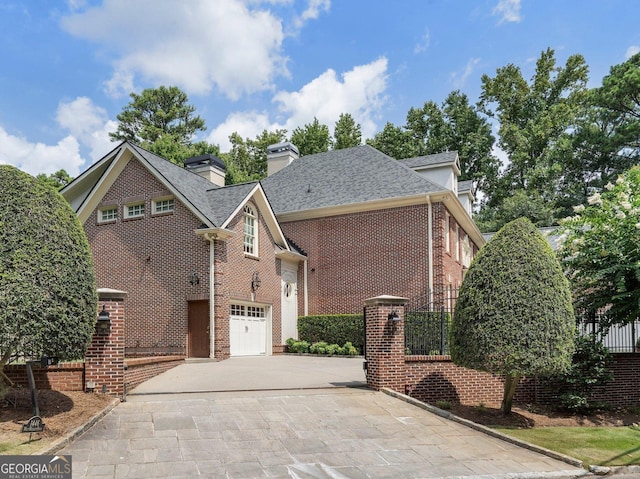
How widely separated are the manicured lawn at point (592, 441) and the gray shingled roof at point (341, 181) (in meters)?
12.3

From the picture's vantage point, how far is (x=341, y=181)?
82.4 ft

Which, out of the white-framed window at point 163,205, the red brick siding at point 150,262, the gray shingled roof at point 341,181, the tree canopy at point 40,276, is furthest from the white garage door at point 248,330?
the tree canopy at point 40,276

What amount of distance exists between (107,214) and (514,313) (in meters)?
15.8

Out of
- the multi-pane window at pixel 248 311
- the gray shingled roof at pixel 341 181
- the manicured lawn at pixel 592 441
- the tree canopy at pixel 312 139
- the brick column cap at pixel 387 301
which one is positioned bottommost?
the manicured lawn at pixel 592 441

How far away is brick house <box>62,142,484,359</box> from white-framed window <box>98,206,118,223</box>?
77 millimetres

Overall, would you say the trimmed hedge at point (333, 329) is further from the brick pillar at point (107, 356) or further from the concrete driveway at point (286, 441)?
the brick pillar at point (107, 356)

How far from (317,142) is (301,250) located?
18.6 m

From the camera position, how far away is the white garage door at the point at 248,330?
1941cm

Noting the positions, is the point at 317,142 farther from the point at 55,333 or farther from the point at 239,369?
the point at 55,333

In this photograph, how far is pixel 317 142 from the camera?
41250 mm

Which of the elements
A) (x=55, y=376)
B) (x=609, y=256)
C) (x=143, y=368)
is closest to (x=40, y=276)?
(x=55, y=376)

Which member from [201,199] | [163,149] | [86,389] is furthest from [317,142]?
[86,389]

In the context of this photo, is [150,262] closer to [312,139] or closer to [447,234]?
[447,234]

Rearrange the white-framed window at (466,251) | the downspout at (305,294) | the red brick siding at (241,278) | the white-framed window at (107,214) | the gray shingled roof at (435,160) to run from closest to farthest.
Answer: the red brick siding at (241,278), the white-framed window at (107,214), the downspout at (305,294), the gray shingled roof at (435,160), the white-framed window at (466,251)
